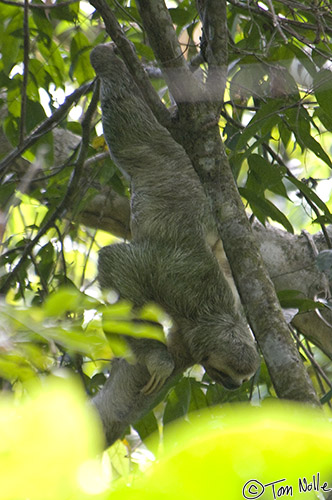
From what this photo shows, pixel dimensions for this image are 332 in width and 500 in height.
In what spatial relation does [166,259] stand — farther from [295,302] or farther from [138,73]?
[138,73]

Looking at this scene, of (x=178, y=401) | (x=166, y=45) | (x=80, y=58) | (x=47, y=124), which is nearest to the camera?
(x=166, y=45)

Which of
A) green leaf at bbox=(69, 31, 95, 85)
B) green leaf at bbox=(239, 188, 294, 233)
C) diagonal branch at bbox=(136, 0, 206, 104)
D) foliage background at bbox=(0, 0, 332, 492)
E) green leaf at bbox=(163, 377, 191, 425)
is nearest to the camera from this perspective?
diagonal branch at bbox=(136, 0, 206, 104)

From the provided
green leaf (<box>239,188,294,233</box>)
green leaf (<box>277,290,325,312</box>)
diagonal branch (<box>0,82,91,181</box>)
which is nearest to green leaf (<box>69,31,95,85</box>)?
diagonal branch (<box>0,82,91,181</box>)

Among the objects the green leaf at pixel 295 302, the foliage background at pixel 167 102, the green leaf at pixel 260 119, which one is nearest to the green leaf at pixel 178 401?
the foliage background at pixel 167 102

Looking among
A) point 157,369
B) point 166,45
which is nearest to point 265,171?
point 166,45

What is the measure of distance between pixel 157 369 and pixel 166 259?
1.08ft

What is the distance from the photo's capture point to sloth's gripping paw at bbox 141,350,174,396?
1.74 m

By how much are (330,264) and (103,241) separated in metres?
1.98

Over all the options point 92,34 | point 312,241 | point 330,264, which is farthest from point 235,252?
point 92,34

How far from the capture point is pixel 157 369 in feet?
5.71

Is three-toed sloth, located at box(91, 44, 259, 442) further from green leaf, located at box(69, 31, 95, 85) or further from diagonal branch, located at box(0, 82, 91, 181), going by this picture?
green leaf, located at box(69, 31, 95, 85)

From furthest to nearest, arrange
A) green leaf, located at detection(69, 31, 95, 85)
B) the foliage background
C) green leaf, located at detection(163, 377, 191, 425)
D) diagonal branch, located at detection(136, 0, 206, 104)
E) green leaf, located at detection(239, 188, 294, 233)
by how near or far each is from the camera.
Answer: green leaf, located at detection(69, 31, 95, 85)
green leaf, located at detection(163, 377, 191, 425)
green leaf, located at detection(239, 188, 294, 233)
the foliage background
diagonal branch, located at detection(136, 0, 206, 104)

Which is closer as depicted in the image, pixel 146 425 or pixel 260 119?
pixel 260 119

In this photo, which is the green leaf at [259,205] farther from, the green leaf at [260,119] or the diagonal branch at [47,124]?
the diagonal branch at [47,124]
